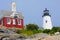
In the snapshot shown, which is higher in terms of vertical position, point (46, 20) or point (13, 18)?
point (13, 18)

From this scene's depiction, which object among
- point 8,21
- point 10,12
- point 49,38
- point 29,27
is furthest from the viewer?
point 10,12

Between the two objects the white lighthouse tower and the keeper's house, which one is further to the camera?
the white lighthouse tower

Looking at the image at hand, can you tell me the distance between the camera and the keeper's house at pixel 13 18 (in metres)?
49.2

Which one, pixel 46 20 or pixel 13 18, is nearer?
pixel 13 18

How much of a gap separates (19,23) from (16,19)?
2.08m

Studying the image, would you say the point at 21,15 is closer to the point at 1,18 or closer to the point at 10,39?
the point at 1,18

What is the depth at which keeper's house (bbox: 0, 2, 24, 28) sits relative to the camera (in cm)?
4919

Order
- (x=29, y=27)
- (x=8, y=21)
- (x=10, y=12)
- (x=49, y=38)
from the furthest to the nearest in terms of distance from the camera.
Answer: (x=10, y=12) < (x=8, y=21) < (x=29, y=27) < (x=49, y=38)

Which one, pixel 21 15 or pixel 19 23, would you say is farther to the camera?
pixel 21 15

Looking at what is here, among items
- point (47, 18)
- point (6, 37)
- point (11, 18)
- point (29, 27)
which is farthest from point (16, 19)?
point (6, 37)

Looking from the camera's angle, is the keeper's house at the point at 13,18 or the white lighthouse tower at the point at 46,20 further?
the white lighthouse tower at the point at 46,20

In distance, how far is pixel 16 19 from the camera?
51.8m

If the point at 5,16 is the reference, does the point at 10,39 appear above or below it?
below

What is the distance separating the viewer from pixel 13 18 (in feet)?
170
